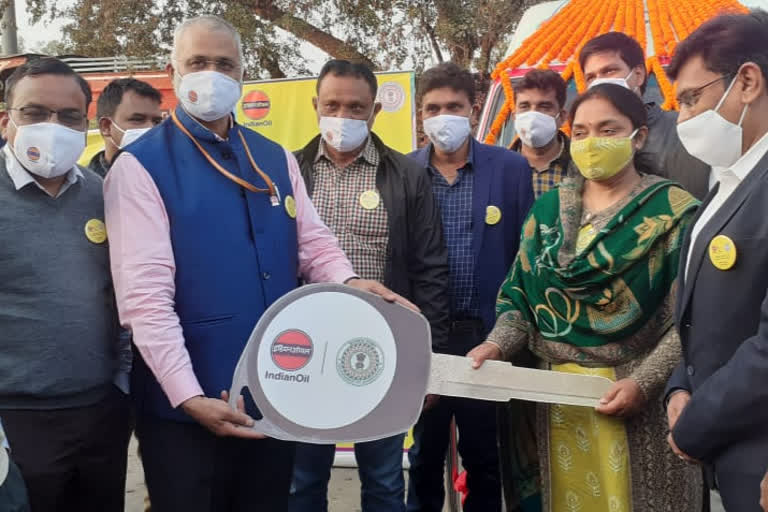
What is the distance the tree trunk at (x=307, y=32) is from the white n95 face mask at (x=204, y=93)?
1016 cm

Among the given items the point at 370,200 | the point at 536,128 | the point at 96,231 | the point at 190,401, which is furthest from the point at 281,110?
the point at 190,401

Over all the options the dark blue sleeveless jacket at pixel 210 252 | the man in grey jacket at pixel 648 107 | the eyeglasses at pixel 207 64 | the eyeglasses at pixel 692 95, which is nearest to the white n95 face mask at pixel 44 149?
the dark blue sleeveless jacket at pixel 210 252

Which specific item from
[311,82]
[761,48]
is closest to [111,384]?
[761,48]

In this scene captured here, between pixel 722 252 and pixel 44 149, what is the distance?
5.61 feet

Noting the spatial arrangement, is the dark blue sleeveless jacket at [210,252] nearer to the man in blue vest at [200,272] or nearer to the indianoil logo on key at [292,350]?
the man in blue vest at [200,272]

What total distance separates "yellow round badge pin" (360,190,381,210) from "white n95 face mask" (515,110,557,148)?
32.1 inches

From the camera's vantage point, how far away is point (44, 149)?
202 cm

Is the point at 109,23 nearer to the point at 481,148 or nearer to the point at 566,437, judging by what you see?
the point at 481,148

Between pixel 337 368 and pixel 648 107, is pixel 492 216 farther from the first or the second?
pixel 337 368

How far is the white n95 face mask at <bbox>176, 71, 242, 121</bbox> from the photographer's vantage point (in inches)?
78.5

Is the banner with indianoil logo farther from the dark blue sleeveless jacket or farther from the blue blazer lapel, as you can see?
the dark blue sleeveless jacket

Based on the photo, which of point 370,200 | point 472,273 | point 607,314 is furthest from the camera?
point 472,273

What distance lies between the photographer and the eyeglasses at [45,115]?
6.77 ft

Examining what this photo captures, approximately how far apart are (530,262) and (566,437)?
54 cm
